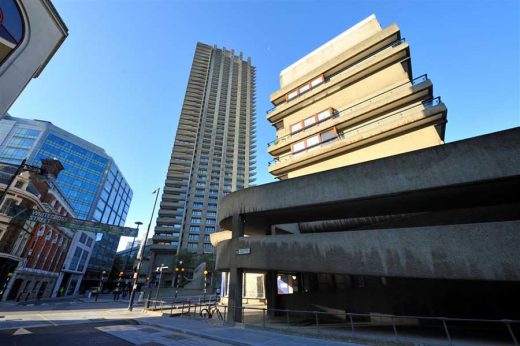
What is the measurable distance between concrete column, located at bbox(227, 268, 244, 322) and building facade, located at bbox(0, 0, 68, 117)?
11.8m

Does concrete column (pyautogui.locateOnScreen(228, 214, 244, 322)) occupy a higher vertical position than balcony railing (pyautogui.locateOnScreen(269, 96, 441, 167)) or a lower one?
lower

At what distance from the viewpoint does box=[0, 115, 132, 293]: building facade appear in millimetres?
60031

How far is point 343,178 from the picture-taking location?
12000 millimetres

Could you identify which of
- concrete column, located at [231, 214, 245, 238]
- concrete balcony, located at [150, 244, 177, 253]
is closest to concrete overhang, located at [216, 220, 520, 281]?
concrete column, located at [231, 214, 245, 238]

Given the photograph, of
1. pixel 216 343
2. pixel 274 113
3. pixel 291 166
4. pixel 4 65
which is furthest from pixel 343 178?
pixel 274 113

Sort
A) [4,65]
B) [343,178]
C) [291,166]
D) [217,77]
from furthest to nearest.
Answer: [217,77]
[291,166]
[343,178]
[4,65]

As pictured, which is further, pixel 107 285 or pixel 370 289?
pixel 107 285

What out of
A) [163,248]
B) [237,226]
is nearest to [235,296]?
[237,226]

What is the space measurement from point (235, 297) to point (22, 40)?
14043mm

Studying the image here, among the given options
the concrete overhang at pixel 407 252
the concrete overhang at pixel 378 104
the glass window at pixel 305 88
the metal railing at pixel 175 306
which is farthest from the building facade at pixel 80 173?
the concrete overhang at pixel 378 104

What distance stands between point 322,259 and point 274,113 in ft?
60.7

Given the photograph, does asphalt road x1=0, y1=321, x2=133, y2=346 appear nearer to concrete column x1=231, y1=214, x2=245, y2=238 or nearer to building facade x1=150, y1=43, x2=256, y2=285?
concrete column x1=231, y1=214, x2=245, y2=238

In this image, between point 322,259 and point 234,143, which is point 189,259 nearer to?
point 234,143

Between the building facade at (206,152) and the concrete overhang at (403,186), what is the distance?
70.3 metres
